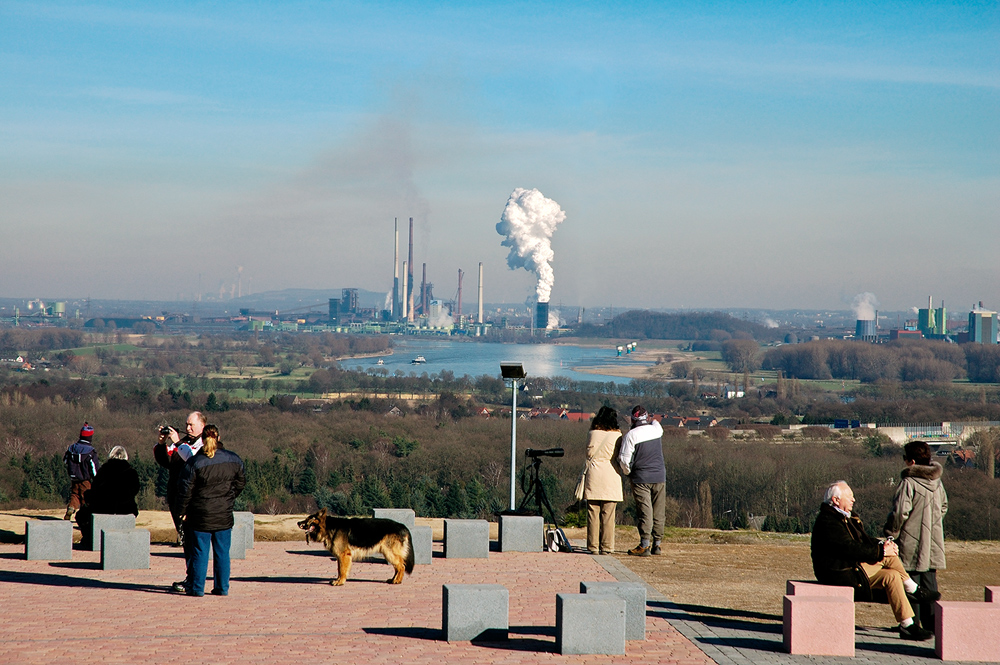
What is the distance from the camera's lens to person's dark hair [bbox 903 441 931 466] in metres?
6.45

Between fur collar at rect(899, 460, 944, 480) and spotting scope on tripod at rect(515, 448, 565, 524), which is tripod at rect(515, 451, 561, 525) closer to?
spotting scope on tripod at rect(515, 448, 565, 524)

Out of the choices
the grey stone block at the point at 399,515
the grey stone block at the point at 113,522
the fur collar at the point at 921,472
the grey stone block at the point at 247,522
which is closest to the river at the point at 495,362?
the grey stone block at the point at 399,515

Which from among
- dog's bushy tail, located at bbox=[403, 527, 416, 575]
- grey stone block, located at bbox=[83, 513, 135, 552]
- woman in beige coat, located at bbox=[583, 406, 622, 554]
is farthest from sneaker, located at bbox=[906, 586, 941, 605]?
grey stone block, located at bbox=[83, 513, 135, 552]

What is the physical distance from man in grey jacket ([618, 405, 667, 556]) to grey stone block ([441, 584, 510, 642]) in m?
3.56

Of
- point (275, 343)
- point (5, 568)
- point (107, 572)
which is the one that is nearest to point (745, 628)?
point (107, 572)

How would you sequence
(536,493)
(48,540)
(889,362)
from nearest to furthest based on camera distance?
(48,540)
(536,493)
(889,362)

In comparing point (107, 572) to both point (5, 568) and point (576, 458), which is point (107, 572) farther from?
point (576, 458)

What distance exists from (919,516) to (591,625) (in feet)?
7.58

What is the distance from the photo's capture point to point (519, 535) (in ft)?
33.2

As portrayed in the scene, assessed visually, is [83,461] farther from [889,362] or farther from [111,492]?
[889,362]

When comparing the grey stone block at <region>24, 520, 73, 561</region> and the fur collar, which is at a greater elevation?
the fur collar

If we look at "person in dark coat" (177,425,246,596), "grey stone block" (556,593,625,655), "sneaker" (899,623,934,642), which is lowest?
"sneaker" (899,623,934,642)

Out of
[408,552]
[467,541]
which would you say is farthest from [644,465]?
[408,552]

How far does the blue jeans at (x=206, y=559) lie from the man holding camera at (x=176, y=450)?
0.25 m
